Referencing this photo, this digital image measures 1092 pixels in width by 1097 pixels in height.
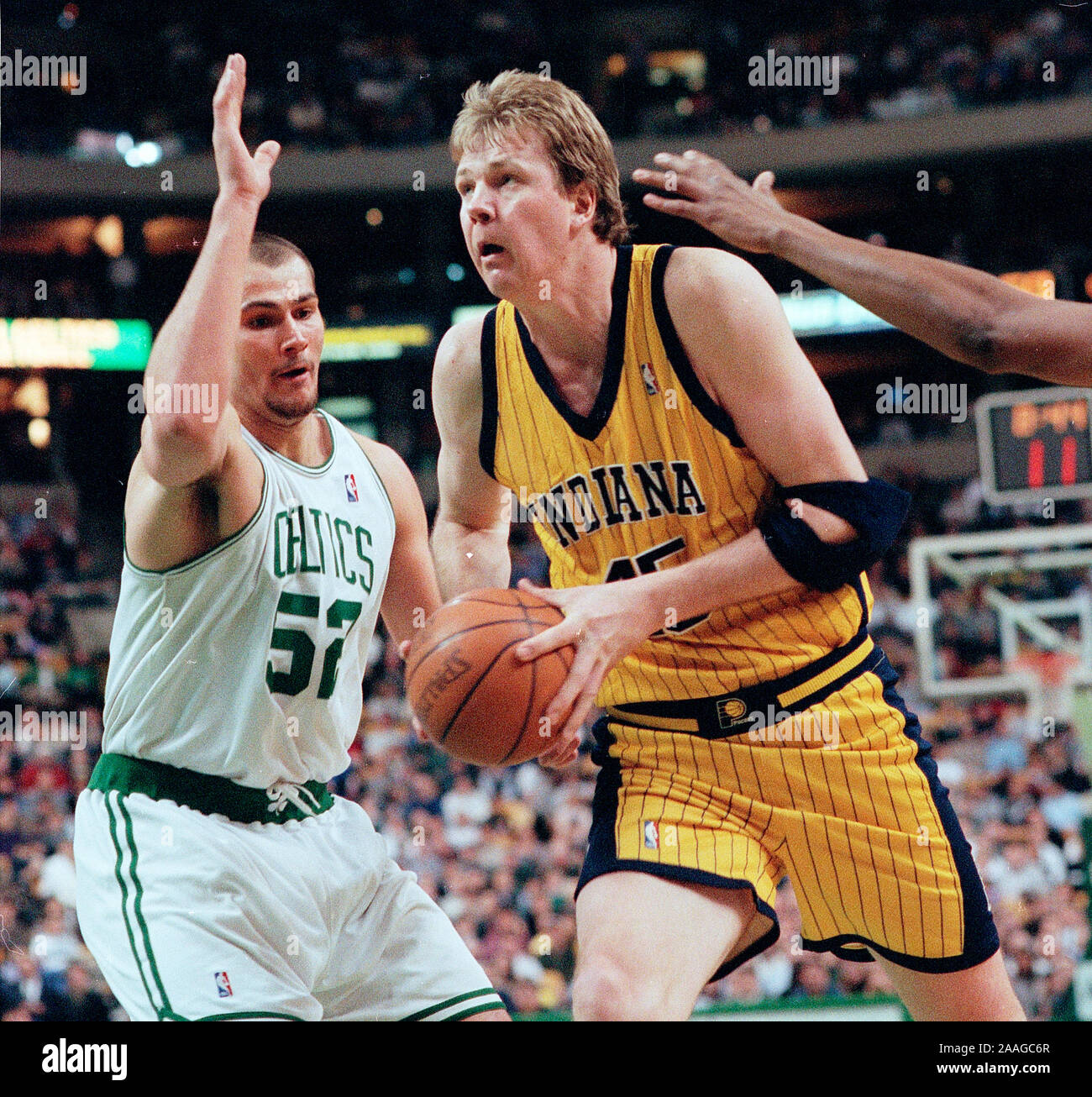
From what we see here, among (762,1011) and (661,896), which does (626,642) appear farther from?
(762,1011)

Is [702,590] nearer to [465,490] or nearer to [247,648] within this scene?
[465,490]

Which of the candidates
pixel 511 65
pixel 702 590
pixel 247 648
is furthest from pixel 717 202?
pixel 511 65

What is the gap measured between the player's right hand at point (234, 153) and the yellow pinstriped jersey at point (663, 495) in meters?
0.72

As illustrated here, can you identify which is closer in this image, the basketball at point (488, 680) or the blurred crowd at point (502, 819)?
the basketball at point (488, 680)

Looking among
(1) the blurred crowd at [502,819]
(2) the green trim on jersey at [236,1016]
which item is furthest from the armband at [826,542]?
(1) the blurred crowd at [502,819]

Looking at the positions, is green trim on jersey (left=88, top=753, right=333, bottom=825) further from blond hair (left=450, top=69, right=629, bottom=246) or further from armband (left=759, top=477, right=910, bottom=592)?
blond hair (left=450, top=69, right=629, bottom=246)

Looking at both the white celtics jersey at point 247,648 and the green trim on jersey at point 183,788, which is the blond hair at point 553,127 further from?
the green trim on jersey at point 183,788

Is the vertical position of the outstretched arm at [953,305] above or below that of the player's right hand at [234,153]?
below

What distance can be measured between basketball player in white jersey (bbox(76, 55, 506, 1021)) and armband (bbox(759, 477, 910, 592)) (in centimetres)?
88

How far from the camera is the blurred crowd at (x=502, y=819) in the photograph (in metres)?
7.20

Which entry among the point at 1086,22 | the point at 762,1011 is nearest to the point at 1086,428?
the point at 762,1011

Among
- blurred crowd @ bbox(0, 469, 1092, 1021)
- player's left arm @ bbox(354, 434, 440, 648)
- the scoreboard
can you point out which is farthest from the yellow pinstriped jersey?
the scoreboard

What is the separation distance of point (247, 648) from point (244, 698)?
0.10 meters
